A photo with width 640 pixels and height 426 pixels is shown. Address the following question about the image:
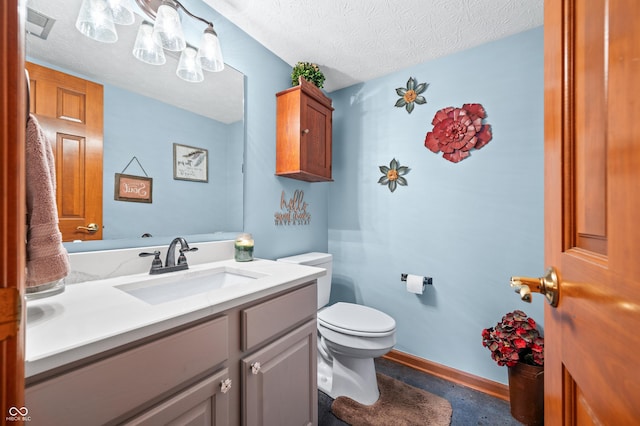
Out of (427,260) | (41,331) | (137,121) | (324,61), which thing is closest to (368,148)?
(324,61)

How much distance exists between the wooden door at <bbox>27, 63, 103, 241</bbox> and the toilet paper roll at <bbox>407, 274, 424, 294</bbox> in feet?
5.84

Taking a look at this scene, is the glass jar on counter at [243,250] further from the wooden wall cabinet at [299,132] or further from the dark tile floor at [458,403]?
the dark tile floor at [458,403]

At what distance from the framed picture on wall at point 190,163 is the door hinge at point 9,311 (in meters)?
1.04

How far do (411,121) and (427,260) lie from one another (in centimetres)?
105

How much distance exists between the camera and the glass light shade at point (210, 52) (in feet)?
4.18

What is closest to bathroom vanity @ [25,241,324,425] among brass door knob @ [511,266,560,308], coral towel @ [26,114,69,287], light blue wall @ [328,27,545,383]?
coral towel @ [26,114,69,287]

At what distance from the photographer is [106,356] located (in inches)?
21.8

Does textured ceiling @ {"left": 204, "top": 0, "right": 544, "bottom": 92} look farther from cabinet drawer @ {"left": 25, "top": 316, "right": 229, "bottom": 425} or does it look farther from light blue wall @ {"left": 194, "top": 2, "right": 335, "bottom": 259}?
cabinet drawer @ {"left": 25, "top": 316, "right": 229, "bottom": 425}

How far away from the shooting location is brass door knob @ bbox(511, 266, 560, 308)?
20.0 inches

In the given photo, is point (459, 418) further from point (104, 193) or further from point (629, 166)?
point (104, 193)

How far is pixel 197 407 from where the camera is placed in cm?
72

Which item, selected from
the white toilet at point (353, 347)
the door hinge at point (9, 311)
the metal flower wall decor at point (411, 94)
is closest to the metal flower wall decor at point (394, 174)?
the metal flower wall decor at point (411, 94)

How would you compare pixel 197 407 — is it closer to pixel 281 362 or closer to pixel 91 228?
pixel 281 362

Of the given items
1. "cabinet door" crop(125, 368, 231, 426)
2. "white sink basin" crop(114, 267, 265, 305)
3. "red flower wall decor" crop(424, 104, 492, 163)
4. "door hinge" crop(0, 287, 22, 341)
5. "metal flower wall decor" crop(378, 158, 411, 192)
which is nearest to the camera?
"door hinge" crop(0, 287, 22, 341)
